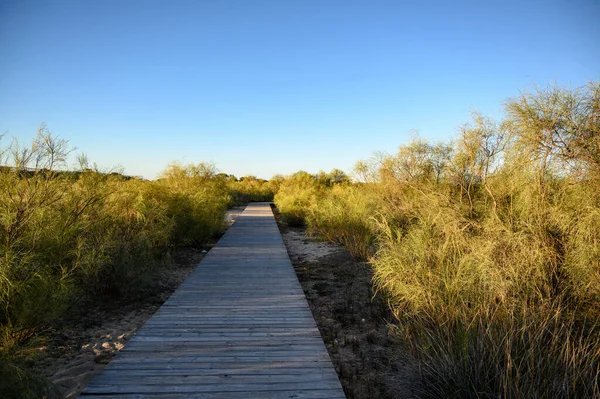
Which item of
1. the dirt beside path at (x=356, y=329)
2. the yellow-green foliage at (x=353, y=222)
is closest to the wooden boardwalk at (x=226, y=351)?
the dirt beside path at (x=356, y=329)

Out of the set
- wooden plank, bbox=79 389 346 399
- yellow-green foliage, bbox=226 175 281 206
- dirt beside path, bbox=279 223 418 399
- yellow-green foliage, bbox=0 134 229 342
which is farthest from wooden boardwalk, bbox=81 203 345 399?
yellow-green foliage, bbox=226 175 281 206

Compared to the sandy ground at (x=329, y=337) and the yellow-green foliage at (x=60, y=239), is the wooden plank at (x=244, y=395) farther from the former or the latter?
the yellow-green foliage at (x=60, y=239)

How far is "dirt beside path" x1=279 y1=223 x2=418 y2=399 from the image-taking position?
3.34 m

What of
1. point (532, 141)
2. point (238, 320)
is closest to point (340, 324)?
point (238, 320)

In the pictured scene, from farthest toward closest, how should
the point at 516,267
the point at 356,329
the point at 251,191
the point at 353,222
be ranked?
the point at 251,191
the point at 353,222
the point at 356,329
the point at 516,267

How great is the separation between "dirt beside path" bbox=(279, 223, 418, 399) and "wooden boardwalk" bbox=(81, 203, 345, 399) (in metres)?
0.39

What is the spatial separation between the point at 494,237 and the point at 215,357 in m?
4.28

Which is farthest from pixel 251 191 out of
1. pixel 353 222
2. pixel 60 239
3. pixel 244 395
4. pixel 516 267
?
pixel 244 395

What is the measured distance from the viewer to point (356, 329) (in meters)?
4.99

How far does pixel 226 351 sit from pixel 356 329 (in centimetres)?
211

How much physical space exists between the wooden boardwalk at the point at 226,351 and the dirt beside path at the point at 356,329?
0.39 meters

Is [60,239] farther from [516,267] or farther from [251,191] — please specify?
[251,191]

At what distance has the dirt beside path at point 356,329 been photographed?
3.34 m

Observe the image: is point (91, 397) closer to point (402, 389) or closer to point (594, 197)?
point (402, 389)
